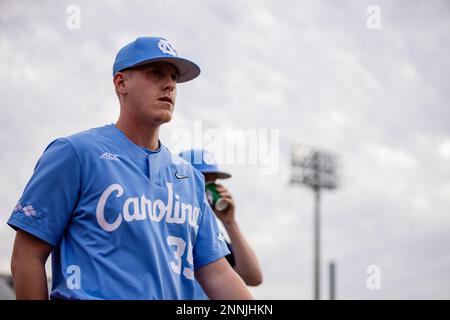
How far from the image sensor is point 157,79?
3.39 m

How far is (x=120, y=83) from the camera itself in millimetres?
3432

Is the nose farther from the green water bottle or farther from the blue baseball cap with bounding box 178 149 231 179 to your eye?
the blue baseball cap with bounding box 178 149 231 179

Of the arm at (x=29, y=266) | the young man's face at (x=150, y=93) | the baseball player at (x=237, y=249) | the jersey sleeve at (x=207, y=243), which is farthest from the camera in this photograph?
the baseball player at (x=237, y=249)

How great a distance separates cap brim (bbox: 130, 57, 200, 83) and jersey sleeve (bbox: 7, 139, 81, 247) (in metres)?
0.66

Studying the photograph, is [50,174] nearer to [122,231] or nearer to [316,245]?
[122,231]

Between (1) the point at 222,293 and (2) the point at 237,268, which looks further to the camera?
(2) the point at 237,268

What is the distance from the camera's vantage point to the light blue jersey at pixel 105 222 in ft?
9.64

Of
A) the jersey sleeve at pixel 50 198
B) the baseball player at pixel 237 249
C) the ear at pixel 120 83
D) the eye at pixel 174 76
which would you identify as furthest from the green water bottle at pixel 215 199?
the jersey sleeve at pixel 50 198

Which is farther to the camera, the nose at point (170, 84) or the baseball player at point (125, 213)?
the nose at point (170, 84)

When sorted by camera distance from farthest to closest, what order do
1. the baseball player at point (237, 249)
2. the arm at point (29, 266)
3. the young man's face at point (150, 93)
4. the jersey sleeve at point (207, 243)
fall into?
the baseball player at point (237, 249) → the jersey sleeve at point (207, 243) → the young man's face at point (150, 93) → the arm at point (29, 266)

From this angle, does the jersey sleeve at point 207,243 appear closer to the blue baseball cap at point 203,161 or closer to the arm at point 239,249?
the arm at point 239,249

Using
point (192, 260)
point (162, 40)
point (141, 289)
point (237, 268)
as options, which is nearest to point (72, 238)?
point (141, 289)

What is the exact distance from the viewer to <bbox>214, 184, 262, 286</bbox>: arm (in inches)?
212

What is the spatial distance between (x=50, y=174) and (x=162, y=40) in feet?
3.12
